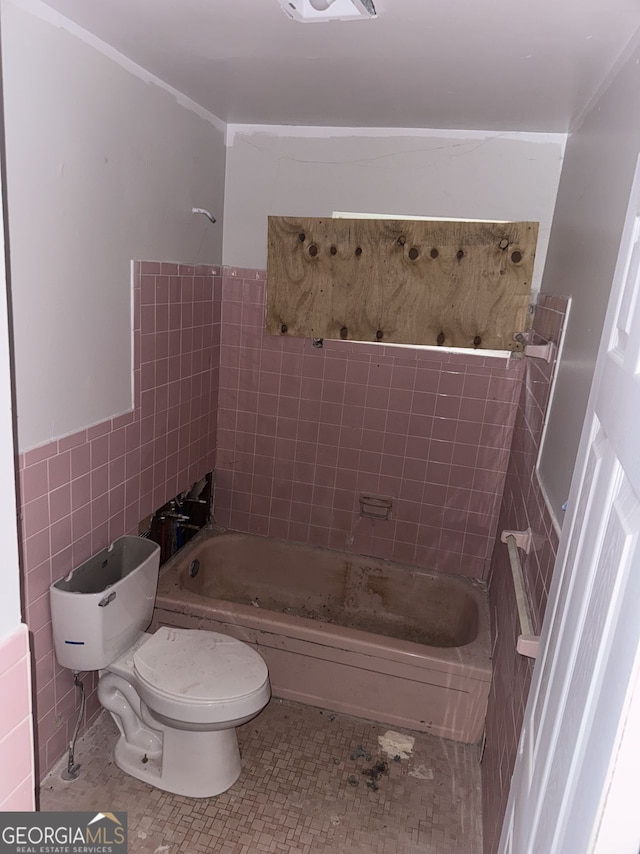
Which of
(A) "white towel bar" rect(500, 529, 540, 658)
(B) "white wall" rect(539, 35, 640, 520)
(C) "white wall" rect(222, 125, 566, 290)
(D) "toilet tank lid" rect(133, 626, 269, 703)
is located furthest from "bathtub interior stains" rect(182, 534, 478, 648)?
(C) "white wall" rect(222, 125, 566, 290)

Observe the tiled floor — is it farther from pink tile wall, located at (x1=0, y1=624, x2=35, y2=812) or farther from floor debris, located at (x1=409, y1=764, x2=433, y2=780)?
pink tile wall, located at (x1=0, y1=624, x2=35, y2=812)

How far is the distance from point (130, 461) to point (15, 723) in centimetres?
145

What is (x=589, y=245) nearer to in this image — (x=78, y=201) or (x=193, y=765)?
(x=78, y=201)

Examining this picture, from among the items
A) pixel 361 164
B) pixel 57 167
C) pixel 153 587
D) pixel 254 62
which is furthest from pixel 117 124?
pixel 153 587

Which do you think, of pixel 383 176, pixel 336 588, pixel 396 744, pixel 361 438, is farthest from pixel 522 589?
pixel 383 176

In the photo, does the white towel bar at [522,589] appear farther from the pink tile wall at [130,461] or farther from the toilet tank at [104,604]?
the pink tile wall at [130,461]

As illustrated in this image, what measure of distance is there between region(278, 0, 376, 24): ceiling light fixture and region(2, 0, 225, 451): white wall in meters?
0.71

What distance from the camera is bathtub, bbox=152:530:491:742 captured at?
243 cm

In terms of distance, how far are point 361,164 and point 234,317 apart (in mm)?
954

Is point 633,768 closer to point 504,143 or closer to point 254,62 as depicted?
point 254,62

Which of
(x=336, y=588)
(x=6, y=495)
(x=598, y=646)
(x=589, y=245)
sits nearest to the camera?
(x=598, y=646)

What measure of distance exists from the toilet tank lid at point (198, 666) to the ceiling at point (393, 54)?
2.02 m

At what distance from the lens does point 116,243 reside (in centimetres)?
212

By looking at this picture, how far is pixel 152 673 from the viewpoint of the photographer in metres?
2.07
